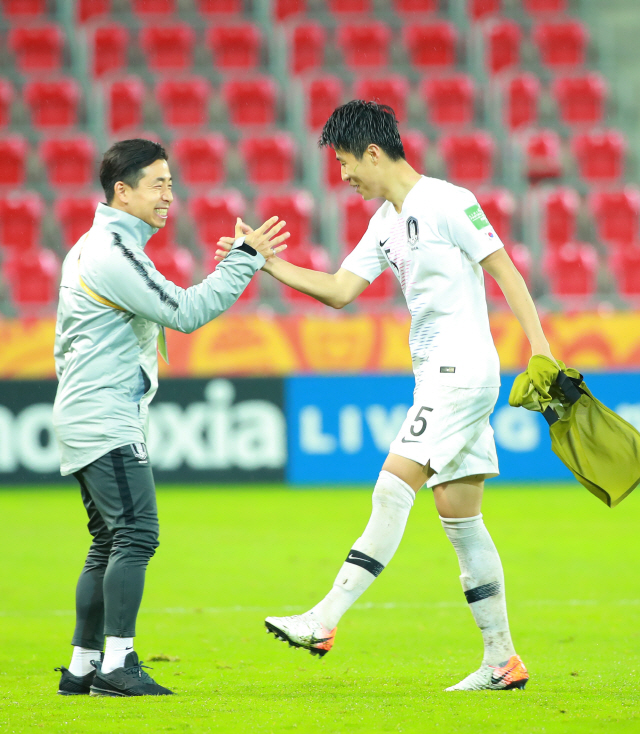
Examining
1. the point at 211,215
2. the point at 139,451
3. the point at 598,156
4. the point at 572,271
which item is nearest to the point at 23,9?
the point at 211,215

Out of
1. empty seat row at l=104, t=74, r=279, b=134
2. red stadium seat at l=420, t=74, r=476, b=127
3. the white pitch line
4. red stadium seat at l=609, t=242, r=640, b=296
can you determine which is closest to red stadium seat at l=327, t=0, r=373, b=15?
red stadium seat at l=420, t=74, r=476, b=127

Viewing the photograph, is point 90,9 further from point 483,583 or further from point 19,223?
point 483,583

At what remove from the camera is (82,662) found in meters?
3.92

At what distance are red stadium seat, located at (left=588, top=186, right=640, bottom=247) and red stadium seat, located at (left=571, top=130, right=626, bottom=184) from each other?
1018 mm

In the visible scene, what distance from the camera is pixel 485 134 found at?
15.5 m

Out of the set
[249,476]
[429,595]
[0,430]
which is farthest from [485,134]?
[429,595]

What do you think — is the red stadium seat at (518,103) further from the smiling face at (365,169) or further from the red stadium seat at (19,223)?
the smiling face at (365,169)

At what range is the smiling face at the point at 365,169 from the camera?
3922 mm

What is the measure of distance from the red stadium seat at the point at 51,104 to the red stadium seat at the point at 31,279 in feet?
11.1

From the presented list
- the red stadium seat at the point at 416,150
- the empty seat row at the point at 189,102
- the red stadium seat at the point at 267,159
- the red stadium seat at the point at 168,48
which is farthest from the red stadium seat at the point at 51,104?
the red stadium seat at the point at 416,150

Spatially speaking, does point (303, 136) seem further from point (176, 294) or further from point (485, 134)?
point (176, 294)

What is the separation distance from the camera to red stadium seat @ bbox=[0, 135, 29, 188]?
47.1 ft

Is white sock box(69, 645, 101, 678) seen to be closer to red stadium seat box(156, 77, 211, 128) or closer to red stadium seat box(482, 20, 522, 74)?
red stadium seat box(156, 77, 211, 128)

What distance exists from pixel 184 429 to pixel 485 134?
23.5 feet
